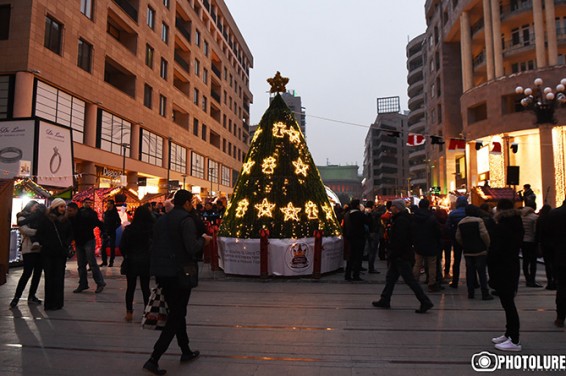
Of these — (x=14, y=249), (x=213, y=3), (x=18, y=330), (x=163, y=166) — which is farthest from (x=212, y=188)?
(x=18, y=330)

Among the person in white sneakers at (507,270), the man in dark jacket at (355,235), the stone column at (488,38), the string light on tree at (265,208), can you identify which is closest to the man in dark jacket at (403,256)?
the person in white sneakers at (507,270)

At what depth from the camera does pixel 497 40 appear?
31.8 meters

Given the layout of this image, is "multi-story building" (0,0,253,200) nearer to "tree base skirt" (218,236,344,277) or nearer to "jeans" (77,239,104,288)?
"jeans" (77,239,104,288)

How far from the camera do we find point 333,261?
10.4 meters

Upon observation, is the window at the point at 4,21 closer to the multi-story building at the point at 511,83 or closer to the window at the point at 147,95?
the window at the point at 147,95

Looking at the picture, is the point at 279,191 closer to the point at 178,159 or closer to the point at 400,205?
the point at 400,205

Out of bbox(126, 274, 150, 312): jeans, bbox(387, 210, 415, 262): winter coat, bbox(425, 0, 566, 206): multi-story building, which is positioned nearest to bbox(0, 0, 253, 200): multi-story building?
bbox(126, 274, 150, 312): jeans

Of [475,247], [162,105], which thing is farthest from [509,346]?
[162,105]

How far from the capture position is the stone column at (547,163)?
87.6ft

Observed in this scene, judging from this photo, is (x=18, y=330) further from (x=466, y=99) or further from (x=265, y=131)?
(x=466, y=99)

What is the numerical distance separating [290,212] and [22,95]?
54.3 feet

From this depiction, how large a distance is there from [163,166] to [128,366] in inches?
1228

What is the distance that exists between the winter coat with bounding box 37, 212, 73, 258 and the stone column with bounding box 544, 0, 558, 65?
1316 inches

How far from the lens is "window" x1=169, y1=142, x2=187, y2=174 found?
118 feet
